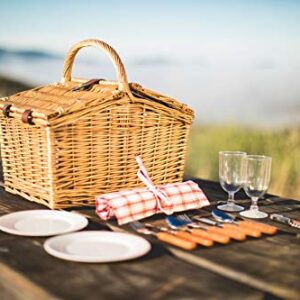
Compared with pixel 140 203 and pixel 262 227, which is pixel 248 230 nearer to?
pixel 262 227

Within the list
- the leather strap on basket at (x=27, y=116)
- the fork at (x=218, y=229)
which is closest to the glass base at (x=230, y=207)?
the fork at (x=218, y=229)

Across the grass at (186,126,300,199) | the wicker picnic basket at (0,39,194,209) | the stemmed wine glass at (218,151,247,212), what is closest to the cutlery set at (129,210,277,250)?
the stemmed wine glass at (218,151,247,212)

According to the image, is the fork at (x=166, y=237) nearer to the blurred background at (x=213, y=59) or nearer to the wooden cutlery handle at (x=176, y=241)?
the wooden cutlery handle at (x=176, y=241)

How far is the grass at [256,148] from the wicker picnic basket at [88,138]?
1747 millimetres

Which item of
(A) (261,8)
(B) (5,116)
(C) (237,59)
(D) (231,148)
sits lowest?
(D) (231,148)

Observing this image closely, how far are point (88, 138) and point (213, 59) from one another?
2.18 meters

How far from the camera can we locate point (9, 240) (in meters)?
1.24

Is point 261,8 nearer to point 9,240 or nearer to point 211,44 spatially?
point 211,44

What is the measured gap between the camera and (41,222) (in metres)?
1.38

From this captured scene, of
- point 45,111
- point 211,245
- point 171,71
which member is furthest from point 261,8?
point 211,245

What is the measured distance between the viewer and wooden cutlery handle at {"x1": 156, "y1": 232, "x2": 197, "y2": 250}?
118 centimetres

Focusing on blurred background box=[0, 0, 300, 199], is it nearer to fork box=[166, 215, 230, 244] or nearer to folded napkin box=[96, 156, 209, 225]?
folded napkin box=[96, 156, 209, 225]

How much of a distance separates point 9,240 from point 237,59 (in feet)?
8.41

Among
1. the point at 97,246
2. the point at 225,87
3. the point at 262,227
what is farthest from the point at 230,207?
the point at 225,87
